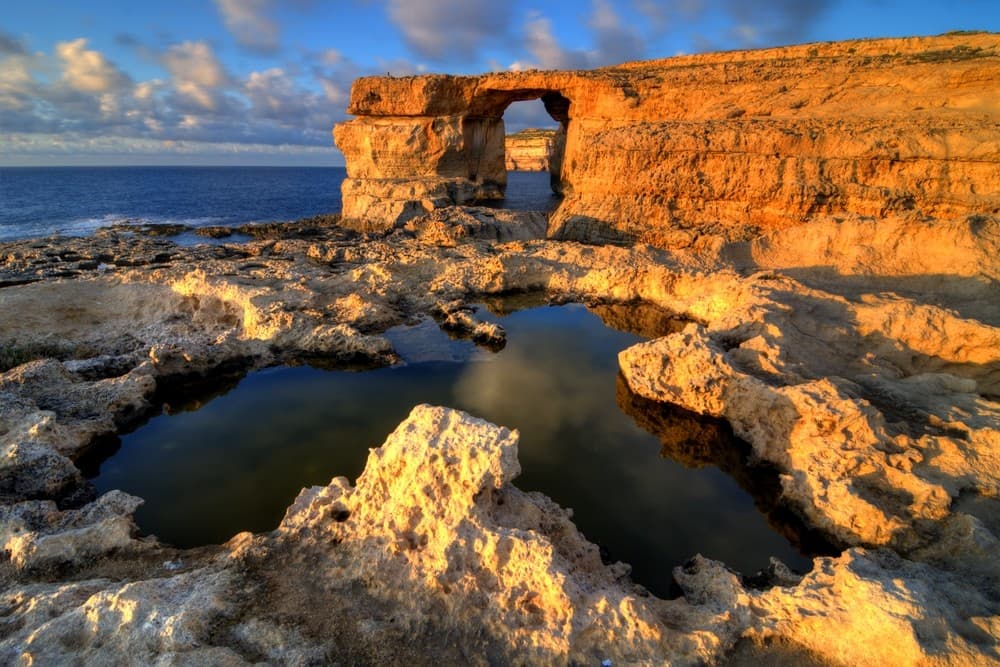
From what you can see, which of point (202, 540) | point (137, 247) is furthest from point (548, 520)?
point (137, 247)

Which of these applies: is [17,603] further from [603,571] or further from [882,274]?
[882,274]

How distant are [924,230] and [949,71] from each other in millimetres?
9154

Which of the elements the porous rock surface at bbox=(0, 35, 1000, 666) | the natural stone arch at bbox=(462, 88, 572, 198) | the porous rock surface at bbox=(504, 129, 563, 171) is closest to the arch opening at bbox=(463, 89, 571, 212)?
the natural stone arch at bbox=(462, 88, 572, 198)

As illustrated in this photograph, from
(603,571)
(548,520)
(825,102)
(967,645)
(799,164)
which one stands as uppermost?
(825,102)

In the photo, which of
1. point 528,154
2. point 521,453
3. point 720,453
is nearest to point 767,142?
point 720,453

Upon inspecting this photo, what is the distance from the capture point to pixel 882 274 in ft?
41.7

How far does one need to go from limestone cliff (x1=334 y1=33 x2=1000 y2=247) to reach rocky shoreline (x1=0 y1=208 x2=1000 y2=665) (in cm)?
518

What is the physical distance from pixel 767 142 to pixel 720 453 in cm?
1552

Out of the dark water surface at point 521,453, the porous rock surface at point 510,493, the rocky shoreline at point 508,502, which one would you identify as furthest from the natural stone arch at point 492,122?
the dark water surface at point 521,453

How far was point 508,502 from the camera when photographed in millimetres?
5348

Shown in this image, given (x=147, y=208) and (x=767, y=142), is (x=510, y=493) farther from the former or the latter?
(x=147, y=208)

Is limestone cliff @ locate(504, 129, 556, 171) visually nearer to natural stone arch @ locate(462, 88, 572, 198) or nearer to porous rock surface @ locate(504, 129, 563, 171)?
porous rock surface @ locate(504, 129, 563, 171)

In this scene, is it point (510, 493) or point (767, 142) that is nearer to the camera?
point (510, 493)

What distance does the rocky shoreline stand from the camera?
4.01 metres
